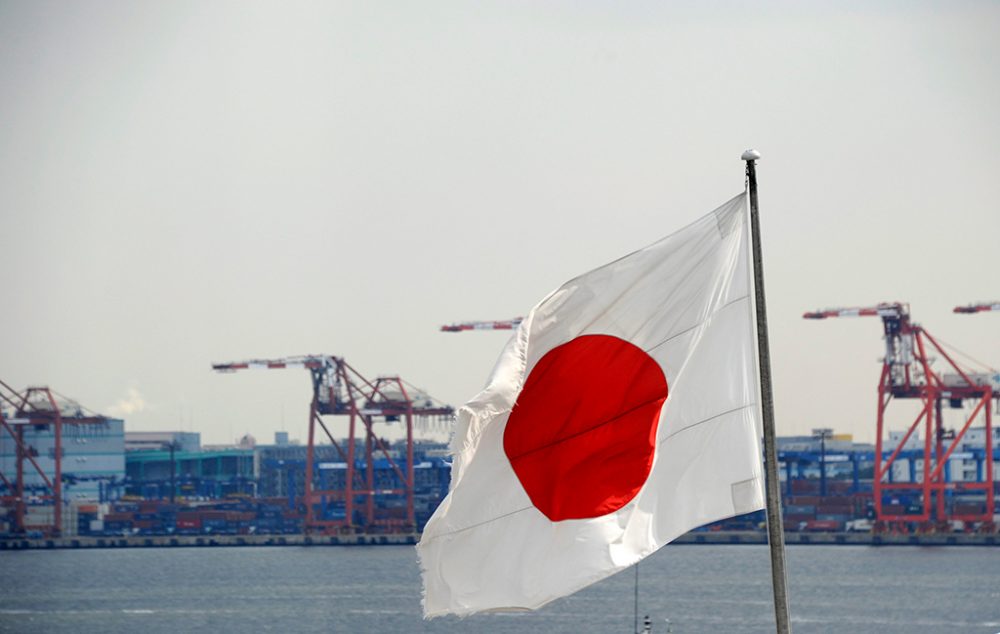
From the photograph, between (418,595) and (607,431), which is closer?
(607,431)

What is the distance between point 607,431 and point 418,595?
233 feet

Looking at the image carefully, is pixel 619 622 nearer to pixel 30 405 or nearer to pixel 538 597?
pixel 538 597

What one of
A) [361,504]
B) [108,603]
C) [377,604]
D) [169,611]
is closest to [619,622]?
[377,604]

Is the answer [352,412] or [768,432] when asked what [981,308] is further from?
[768,432]

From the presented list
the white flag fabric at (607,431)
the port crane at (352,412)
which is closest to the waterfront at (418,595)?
the port crane at (352,412)

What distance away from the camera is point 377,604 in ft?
235

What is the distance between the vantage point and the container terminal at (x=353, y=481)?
109469mm

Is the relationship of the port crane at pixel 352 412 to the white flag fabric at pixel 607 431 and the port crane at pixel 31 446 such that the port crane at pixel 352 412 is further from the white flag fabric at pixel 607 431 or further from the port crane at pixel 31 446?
the white flag fabric at pixel 607 431

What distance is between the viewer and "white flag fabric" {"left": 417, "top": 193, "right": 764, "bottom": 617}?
23.7 feet

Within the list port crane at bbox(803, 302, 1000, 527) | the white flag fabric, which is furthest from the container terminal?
the white flag fabric

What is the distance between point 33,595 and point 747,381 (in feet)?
279

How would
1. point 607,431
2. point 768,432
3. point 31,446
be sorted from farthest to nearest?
1. point 31,446
2. point 607,431
3. point 768,432

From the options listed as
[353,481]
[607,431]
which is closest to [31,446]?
[353,481]

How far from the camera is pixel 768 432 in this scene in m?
6.80
